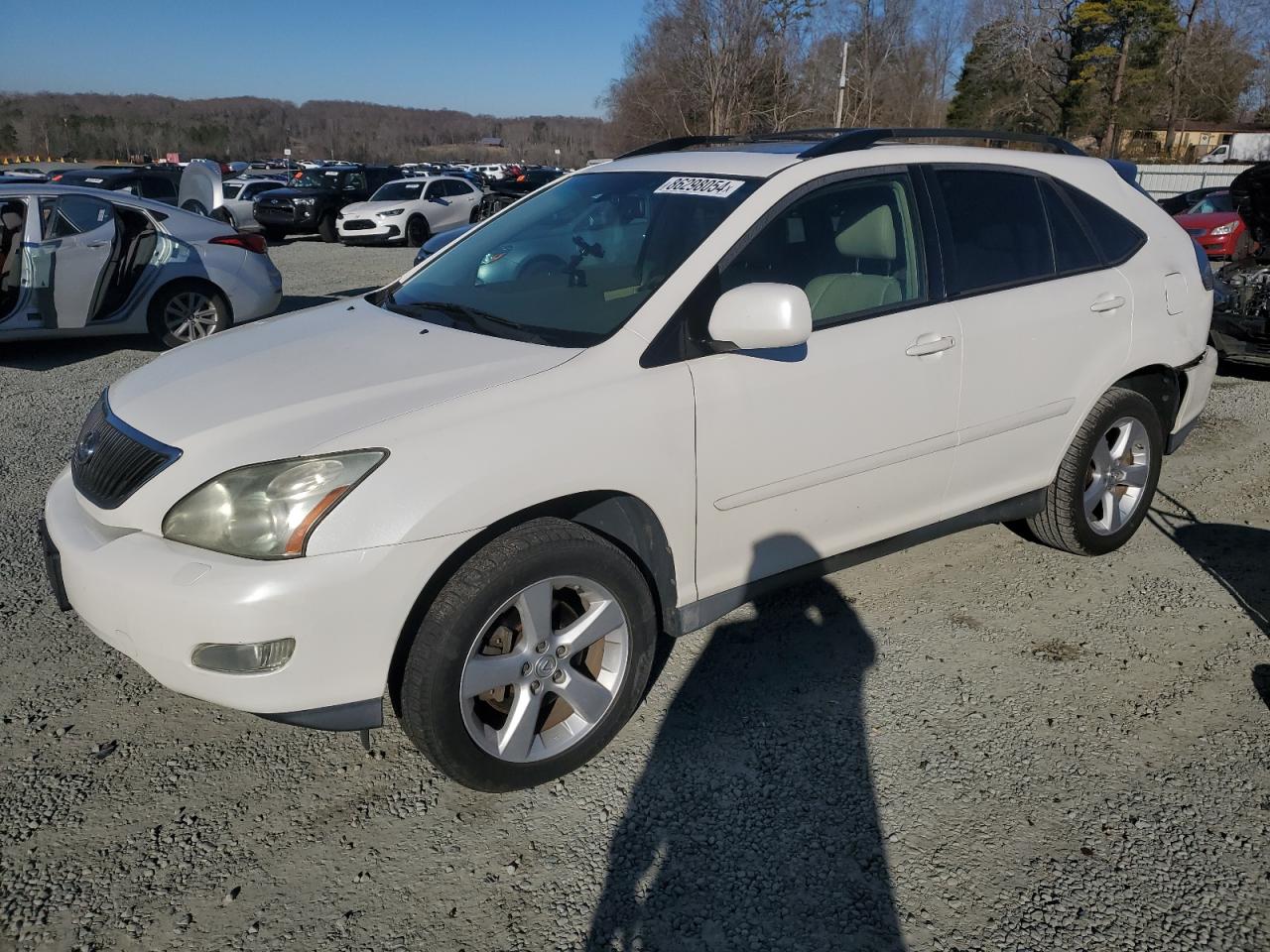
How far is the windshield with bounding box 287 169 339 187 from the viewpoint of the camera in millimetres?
24672

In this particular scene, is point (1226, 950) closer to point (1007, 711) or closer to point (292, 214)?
point (1007, 711)

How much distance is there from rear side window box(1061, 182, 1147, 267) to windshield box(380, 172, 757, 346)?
5.66ft

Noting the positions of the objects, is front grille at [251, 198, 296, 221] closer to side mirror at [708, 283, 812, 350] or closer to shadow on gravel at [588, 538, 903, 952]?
shadow on gravel at [588, 538, 903, 952]

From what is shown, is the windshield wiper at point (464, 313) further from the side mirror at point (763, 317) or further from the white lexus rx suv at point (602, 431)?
the side mirror at point (763, 317)

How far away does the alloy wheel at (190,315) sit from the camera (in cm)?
885

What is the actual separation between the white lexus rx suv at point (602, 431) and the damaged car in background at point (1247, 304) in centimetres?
430

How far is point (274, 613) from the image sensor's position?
233cm

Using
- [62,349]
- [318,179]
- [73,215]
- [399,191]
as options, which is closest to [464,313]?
[73,215]

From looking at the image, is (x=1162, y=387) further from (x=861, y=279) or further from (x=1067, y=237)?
(x=861, y=279)

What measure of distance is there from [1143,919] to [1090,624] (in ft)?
5.44

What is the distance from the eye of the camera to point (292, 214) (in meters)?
21.8

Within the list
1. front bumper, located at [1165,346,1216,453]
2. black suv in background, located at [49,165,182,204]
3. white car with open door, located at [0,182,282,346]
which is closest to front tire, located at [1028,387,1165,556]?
front bumper, located at [1165,346,1216,453]

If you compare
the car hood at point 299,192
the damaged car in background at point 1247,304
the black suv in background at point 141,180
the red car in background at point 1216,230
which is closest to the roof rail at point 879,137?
the damaged car in background at point 1247,304

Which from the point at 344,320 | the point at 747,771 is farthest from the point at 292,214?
the point at 747,771
